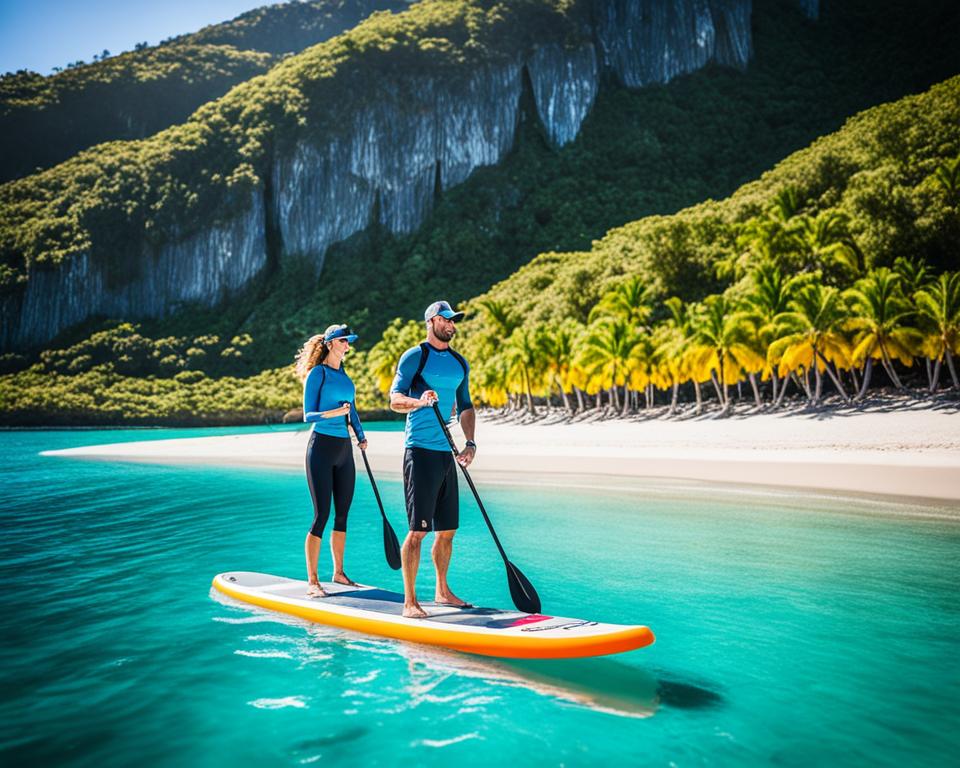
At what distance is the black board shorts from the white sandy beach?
532 inches

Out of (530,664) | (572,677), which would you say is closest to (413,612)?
(530,664)

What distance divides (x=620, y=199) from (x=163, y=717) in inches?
5187

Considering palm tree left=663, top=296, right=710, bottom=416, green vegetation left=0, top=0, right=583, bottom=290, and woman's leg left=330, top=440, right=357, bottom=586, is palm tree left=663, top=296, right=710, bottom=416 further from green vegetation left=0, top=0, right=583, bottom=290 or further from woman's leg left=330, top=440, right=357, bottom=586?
green vegetation left=0, top=0, right=583, bottom=290

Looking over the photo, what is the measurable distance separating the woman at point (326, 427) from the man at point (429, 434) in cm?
121

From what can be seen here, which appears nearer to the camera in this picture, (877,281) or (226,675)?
(226,675)

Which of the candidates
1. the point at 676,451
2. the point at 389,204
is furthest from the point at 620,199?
the point at 676,451

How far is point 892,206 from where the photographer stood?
39469 mm

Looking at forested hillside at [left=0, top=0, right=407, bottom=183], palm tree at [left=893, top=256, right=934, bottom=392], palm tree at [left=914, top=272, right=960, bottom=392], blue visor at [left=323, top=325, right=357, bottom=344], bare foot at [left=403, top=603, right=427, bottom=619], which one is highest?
forested hillside at [left=0, top=0, right=407, bottom=183]

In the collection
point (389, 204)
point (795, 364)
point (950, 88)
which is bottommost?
point (795, 364)

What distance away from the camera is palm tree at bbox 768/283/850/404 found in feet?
104

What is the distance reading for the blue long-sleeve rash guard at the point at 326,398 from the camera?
621cm

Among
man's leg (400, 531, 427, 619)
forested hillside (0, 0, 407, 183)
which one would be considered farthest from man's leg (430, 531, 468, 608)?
forested hillside (0, 0, 407, 183)

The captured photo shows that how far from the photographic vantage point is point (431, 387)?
5363mm

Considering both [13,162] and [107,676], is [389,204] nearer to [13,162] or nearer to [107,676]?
[13,162]
